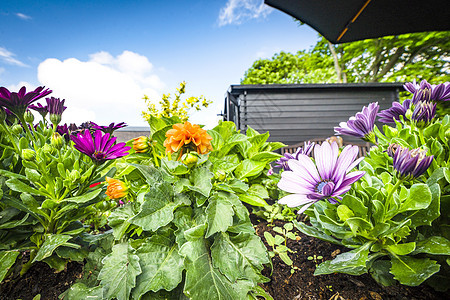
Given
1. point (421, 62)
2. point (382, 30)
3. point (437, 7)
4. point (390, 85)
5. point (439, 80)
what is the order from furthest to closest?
point (421, 62) → point (439, 80) → point (390, 85) → point (382, 30) → point (437, 7)

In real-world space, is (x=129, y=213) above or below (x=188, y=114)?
below

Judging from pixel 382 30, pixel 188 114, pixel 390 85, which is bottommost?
pixel 188 114

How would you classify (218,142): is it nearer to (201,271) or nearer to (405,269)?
(201,271)

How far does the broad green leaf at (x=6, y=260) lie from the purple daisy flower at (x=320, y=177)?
0.87m

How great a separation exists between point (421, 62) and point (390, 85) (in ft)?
12.0

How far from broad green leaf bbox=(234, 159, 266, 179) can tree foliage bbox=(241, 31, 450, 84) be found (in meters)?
8.49

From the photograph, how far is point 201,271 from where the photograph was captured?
669mm

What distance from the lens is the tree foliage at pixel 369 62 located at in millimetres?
7586

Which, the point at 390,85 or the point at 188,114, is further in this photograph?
the point at 390,85

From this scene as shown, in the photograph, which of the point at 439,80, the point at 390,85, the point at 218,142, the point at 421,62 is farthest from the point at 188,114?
the point at 421,62

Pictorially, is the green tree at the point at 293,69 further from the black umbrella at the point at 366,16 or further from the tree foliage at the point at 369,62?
the black umbrella at the point at 366,16

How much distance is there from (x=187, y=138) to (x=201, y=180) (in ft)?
0.49

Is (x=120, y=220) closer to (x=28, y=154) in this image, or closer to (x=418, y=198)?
(x=28, y=154)

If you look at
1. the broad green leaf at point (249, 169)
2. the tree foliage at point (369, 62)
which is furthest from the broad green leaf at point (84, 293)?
the tree foliage at point (369, 62)
